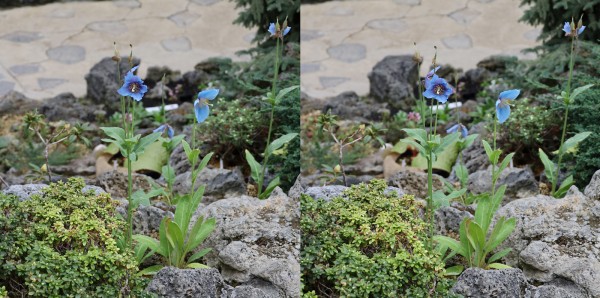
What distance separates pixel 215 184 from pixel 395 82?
1.43 meters

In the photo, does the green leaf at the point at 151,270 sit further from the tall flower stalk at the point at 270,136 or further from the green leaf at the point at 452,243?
the green leaf at the point at 452,243

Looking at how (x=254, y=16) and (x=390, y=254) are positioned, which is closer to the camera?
(x=390, y=254)

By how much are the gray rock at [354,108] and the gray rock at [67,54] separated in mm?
1372

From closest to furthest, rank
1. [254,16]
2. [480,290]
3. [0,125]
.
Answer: [480,290]
[254,16]
[0,125]

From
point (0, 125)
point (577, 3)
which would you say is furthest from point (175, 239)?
point (577, 3)

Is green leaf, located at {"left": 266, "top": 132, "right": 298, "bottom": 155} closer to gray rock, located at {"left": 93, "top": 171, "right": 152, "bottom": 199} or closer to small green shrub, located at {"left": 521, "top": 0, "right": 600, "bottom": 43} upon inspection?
gray rock, located at {"left": 93, "top": 171, "right": 152, "bottom": 199}

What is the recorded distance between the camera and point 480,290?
13.7 feet

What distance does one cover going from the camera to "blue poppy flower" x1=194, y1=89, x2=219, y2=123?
4.30 m

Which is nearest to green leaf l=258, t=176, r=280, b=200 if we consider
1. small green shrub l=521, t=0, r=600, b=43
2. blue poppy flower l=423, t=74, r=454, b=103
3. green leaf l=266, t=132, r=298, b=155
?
green leaf l=266, t=132, r=298, b=155

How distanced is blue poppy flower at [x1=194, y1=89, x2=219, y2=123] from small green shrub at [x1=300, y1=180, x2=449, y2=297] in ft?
2.01

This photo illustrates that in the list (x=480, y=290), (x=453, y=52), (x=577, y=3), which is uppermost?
(x=577, y=3)

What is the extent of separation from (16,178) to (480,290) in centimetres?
240

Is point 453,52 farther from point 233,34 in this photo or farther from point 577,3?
point 233,34

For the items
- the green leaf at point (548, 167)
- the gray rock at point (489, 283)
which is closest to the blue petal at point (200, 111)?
the gray rock at point (489, 283)
